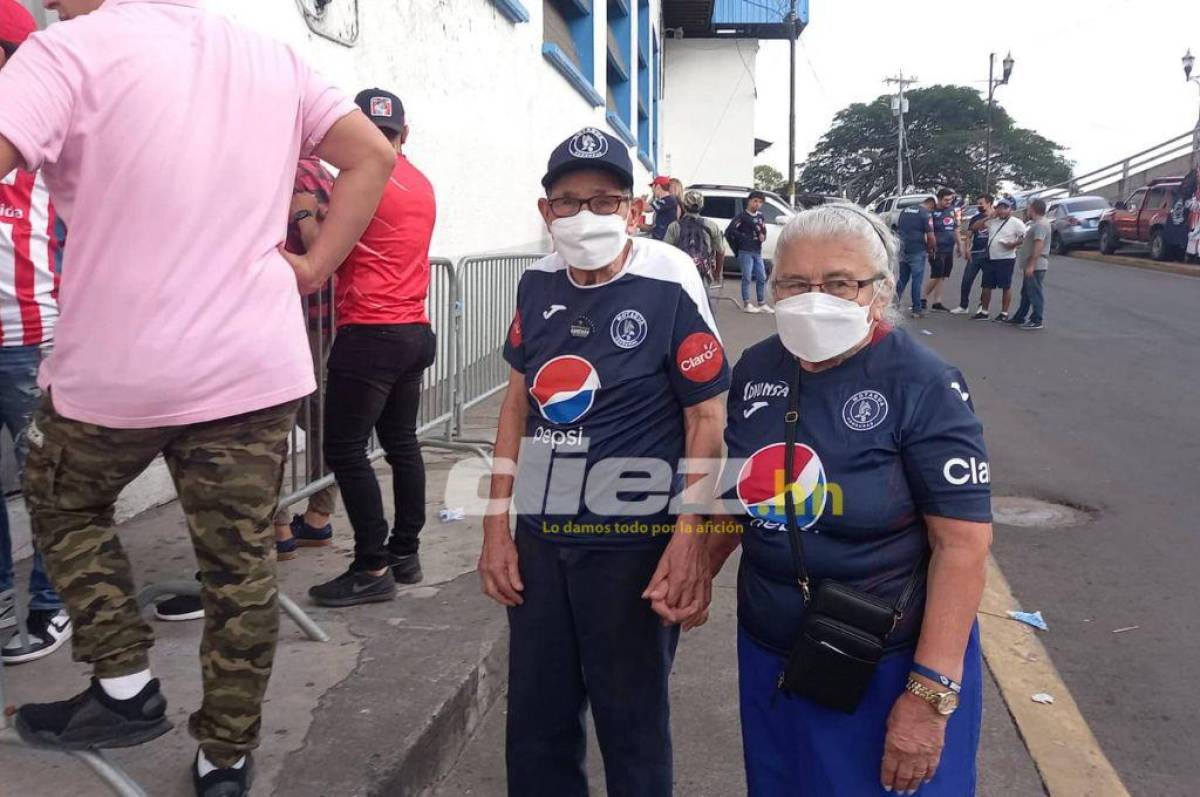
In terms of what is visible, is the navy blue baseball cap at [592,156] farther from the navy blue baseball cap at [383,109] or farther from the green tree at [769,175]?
the green tree at [769,175]

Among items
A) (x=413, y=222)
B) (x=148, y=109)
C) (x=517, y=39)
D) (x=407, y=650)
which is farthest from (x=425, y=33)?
(x=148, y=109)

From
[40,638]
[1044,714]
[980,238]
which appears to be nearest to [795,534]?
[1044,714]

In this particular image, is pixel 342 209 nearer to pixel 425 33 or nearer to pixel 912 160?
pixel 425 33

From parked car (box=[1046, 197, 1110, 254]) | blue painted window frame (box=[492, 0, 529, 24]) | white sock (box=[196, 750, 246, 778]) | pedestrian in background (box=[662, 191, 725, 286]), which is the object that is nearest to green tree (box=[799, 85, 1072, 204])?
parked car (box=[1046, 197, 1110, 254])

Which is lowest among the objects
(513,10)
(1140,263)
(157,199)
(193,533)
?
(193,533)

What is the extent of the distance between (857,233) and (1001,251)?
13127 millimetres

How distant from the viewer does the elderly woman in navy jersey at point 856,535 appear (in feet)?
5.94

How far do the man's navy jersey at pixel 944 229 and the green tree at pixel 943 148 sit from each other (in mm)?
57275

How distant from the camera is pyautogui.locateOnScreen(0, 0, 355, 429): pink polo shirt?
188cm

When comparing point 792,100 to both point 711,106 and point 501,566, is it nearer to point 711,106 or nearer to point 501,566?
point 711,106

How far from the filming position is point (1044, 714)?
3381 millimetres

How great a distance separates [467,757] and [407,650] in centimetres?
45

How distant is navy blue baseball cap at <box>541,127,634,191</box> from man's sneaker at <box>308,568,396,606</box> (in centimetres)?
206

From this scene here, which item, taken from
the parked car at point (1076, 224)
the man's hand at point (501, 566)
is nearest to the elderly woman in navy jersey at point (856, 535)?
the man's hand at point (501, 566)
